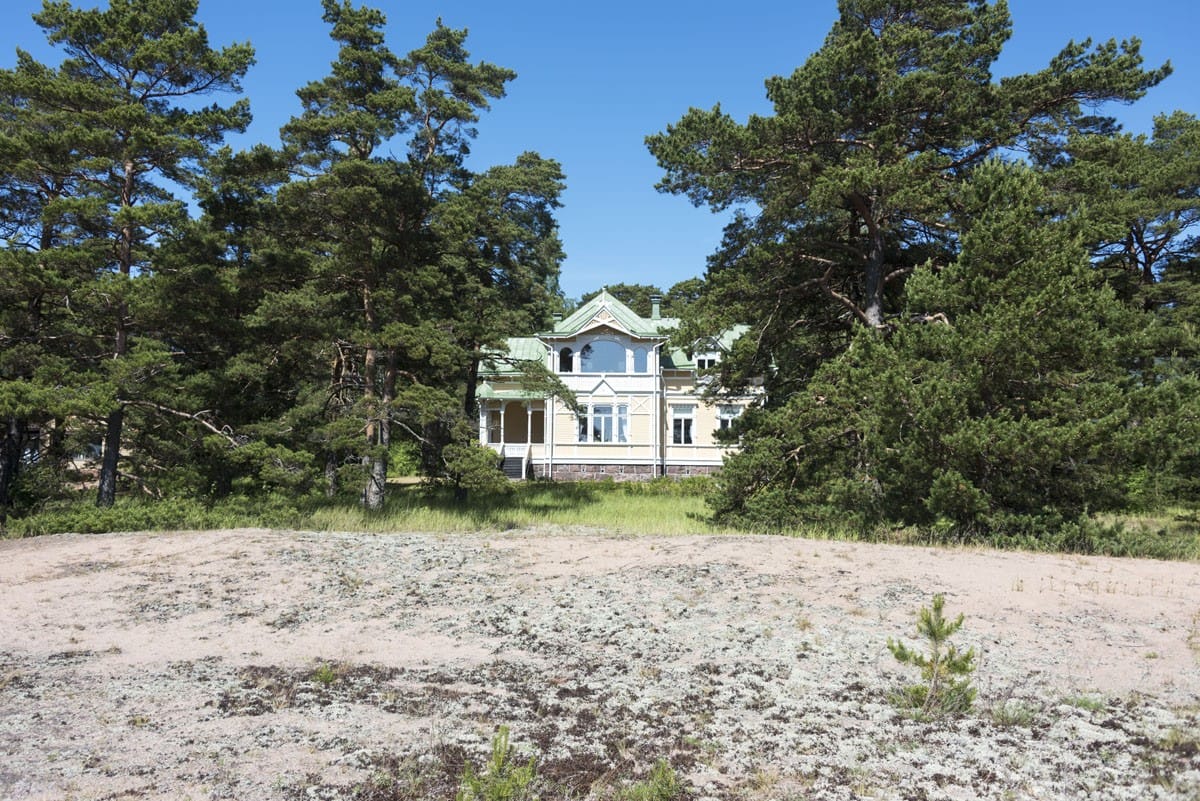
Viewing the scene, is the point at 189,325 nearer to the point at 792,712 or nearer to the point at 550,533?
the point at 550,533

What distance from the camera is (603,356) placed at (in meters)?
30.3

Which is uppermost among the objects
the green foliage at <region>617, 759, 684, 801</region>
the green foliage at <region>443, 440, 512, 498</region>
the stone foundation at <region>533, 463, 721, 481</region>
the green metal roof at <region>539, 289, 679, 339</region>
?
the green metal roof at <region>539, 289, 679, 339</region>

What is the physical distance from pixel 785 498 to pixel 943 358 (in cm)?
393

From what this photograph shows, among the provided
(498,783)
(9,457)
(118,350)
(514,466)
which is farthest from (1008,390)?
(514,466)

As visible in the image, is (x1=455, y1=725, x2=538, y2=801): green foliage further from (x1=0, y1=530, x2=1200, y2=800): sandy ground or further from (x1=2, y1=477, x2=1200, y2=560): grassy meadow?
(x1=2, y1=477, x2=1200, y2=560): grassy meadow

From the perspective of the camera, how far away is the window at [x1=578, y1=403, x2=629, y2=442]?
30047 mm

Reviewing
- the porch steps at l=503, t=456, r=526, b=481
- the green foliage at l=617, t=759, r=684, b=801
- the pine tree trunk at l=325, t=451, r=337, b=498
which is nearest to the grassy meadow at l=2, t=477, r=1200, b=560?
the pine tree trunk at l=325, t=451, r=337, b=498

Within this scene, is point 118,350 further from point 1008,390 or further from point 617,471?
point 617,471

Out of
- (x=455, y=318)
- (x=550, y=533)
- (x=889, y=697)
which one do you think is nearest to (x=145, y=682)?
(x=889, y=697)

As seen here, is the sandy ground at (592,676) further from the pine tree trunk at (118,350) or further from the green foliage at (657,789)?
the pine tree trunk at (118,350)

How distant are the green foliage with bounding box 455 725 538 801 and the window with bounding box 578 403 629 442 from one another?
2655 centimetres

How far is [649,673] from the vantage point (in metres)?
5.38

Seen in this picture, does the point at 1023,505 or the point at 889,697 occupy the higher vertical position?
the point at 1023,505

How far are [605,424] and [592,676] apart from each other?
81.5 feet
